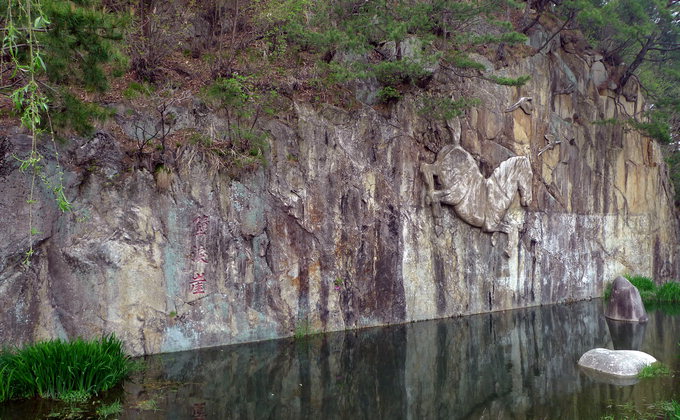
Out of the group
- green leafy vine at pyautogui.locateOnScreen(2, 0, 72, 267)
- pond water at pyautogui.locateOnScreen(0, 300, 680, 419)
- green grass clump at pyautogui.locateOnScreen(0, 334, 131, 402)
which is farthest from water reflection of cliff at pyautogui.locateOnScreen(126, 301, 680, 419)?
green leafy vine at pyautogui.locateOnScreen(2, 0, 72, 267)

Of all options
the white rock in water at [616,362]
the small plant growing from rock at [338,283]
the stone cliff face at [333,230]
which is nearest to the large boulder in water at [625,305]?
the stone cliff face at [333,230]

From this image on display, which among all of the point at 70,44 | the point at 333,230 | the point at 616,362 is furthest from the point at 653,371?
the point at 70,44

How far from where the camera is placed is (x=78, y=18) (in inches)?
215

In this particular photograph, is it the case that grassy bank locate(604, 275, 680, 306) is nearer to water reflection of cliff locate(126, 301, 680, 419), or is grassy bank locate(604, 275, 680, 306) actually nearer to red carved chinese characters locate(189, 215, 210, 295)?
water reflection of cliff locate(126, 301, 680, 419)

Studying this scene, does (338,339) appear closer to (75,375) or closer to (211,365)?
(211,365)

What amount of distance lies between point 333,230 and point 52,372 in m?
5.81

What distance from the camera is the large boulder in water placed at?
12.0 meters

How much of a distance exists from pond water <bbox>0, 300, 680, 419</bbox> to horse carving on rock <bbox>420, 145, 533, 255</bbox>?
287cm

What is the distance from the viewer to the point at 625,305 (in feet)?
39.7

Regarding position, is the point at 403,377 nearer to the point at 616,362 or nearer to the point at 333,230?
the point at 616,362

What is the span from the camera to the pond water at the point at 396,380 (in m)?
6.07

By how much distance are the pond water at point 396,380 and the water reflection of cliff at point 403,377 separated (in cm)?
1

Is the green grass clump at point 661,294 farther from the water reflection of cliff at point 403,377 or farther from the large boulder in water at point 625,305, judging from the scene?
the water reflection of cliff at point 403,377

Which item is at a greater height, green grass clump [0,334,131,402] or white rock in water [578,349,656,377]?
green grass clump [0,334,131,402]
